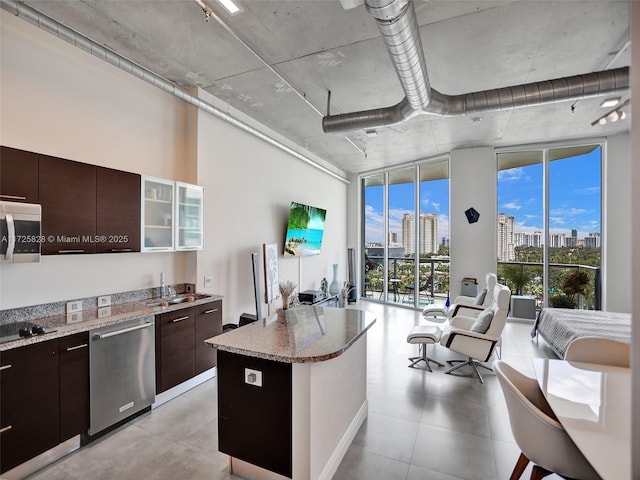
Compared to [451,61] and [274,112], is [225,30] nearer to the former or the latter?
[274,112]

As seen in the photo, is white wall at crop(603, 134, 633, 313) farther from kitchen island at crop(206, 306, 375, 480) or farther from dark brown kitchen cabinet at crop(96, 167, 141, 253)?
dark brown kitchen cabinet at crop(96, 167, 141, 253)

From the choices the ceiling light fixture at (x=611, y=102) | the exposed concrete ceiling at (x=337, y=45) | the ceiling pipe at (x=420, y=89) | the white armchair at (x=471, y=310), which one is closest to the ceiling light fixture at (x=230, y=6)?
the exposed concrete ceiling at (x=337, y=45)

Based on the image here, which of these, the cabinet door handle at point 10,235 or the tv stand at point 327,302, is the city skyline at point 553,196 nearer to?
the tv stand at point 327,302

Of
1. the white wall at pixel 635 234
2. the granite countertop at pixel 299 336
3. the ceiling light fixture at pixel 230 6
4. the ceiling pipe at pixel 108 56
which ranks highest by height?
the ceiling light fixture at pixel 230 6

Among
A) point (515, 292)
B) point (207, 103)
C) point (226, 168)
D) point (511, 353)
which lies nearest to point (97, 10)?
point (207, 103)

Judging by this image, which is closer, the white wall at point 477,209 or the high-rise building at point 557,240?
the high-rise building at point 557,240

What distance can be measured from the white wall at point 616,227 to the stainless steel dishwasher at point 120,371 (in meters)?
7.15

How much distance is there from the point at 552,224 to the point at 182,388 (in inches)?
265

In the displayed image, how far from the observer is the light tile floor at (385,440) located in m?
2.29

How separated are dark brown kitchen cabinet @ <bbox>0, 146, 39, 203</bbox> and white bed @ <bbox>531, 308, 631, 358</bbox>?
5.40 m

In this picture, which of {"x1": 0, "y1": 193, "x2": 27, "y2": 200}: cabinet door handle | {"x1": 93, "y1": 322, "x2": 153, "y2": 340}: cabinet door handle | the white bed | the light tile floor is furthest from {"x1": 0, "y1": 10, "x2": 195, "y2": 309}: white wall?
the white bed

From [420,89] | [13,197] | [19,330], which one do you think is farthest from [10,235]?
[420,89]

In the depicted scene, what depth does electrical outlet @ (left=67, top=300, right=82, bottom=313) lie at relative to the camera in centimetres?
293

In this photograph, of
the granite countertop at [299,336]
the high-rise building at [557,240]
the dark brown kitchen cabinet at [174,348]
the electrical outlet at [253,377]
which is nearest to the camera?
the granite countertop at [299,336]
